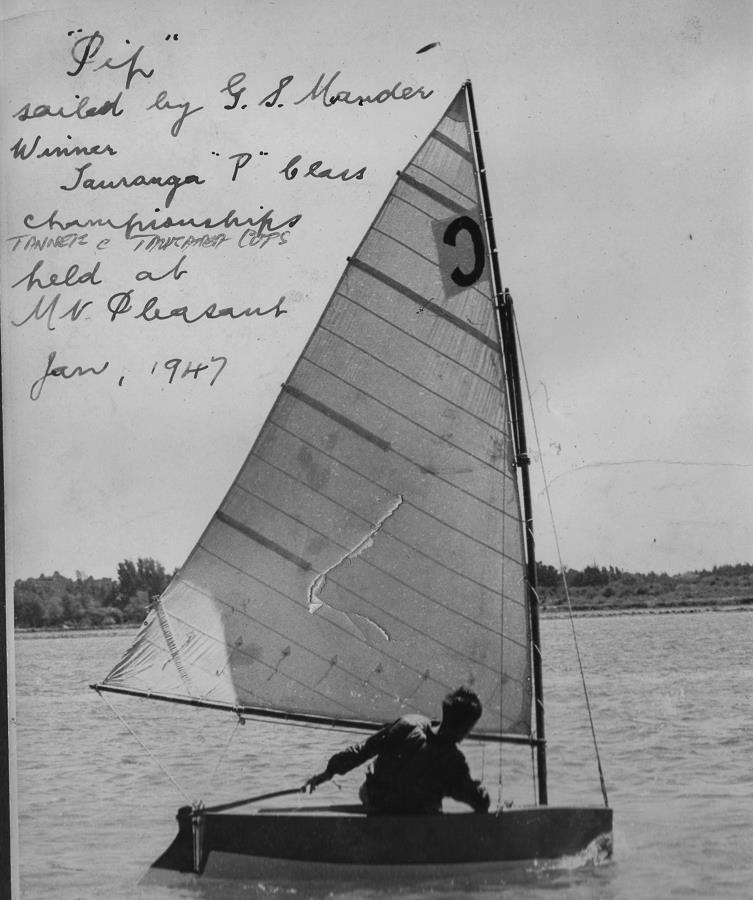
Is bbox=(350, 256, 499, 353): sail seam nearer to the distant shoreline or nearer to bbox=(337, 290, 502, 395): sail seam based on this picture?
bbox=(337, 290, 502, 395): sail seam

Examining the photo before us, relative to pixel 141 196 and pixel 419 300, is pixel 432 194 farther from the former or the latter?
pixel 141 196

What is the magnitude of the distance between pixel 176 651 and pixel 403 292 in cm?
247

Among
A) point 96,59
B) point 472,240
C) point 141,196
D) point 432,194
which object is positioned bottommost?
point 472,240

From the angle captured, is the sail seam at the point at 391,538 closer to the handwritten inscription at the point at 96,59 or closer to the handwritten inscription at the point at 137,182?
the handwritten inscription at the point at 137,182

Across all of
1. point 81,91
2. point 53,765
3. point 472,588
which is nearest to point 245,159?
point 81,91

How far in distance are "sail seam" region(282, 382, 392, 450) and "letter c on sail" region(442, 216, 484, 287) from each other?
1.00m

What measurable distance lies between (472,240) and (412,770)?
2953 mm

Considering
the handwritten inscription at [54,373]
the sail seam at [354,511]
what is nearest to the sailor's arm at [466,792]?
the sail seam at [354,511]

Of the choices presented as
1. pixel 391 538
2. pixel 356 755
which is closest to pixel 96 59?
pixel 391 538

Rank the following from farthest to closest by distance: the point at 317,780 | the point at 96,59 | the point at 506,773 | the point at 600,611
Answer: the point at 600,611 → the point at 506,773 → the point at 96,59 → the point at 317,780

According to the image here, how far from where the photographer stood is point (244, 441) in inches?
293

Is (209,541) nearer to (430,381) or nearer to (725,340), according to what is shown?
(430,381)

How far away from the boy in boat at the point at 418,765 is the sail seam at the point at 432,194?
275 cm

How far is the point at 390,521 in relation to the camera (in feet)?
22.5
